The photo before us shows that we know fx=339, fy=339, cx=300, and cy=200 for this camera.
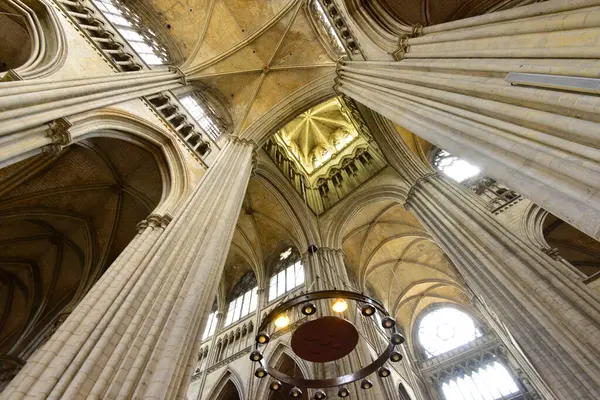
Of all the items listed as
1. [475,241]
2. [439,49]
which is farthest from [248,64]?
[475,241]

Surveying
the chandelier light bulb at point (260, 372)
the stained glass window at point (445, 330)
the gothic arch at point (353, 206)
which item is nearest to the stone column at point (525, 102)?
the chandelier light bulb at point (260, 372)

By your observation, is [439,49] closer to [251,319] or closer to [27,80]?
[27,80]

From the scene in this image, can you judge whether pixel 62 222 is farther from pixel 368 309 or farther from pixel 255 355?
pixel 368 309

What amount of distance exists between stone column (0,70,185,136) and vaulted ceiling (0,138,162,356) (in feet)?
6.79

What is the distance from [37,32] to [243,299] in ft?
36.5

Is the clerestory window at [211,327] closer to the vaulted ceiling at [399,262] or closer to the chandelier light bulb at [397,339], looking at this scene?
the vaulted ceiling at [399,262]

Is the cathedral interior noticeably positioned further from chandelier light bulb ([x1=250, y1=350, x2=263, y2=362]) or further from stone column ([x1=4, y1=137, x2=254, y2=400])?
chandelier light bulb ([x1=250, y1=350, x2=263, y2=362])

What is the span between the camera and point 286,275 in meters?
13.8

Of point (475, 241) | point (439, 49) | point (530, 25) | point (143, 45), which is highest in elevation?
point (143, 45)

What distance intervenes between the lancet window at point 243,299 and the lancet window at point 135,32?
9293 millimetres

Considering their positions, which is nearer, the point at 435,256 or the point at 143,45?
the point at 143,45

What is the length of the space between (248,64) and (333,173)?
621cm

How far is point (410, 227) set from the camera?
15.0 meters

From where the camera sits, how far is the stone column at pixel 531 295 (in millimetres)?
4691
